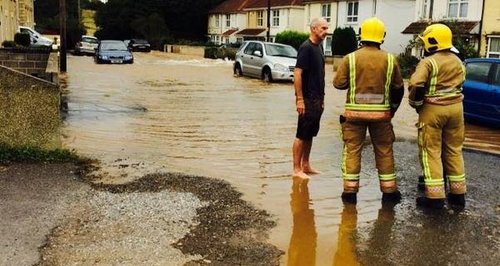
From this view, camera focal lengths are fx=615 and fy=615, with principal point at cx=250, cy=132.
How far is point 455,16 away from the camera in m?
34.9

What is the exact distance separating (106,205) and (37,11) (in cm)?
11301

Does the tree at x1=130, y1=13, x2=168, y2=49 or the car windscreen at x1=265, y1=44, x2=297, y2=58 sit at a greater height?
the tree at x1=130, y1=13, x2=168, y2=49

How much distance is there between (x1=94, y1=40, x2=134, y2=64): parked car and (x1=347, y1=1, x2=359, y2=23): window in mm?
21144

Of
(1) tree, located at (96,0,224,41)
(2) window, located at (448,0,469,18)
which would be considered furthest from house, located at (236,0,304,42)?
(2) window, located at (448,0,469,18)

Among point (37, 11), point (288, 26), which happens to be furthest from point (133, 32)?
point (37, 11)

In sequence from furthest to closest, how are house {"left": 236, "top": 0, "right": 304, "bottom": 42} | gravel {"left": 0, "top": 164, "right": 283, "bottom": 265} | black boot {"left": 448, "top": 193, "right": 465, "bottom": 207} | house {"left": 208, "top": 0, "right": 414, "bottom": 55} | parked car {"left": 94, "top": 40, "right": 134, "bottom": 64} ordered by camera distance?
house {"left": 236, "top": 0, "right": 304, "bottom": 42} → house {"left": 208, "top": 0, "right": 414, "bottom": 55} → parked car {"left": 94, "top": 40, "right": 134, "bottom": 64} → black boot {"left": 448, "top": 193, "right": 465, "bottom": 207} → gravel {"left": 0, "top": 164, "right": 283, "bottom": 265}

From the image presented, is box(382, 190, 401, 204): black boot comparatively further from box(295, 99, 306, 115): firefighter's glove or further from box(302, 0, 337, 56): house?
box(302, 0, 337, 56): house

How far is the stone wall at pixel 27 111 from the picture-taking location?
7676 mm

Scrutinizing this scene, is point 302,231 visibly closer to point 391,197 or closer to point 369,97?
point 391,197

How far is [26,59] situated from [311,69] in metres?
13.0

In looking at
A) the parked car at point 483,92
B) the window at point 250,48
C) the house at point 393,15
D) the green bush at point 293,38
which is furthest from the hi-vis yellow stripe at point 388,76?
the house at point 393,15

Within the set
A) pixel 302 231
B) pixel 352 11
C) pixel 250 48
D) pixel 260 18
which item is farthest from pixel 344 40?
pixel 302 231

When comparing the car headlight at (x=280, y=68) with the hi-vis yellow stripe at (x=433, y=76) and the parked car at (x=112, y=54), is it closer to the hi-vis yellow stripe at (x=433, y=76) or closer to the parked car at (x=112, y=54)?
the parked car at (x=112, y=54)

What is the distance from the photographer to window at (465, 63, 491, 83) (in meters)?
12.6
